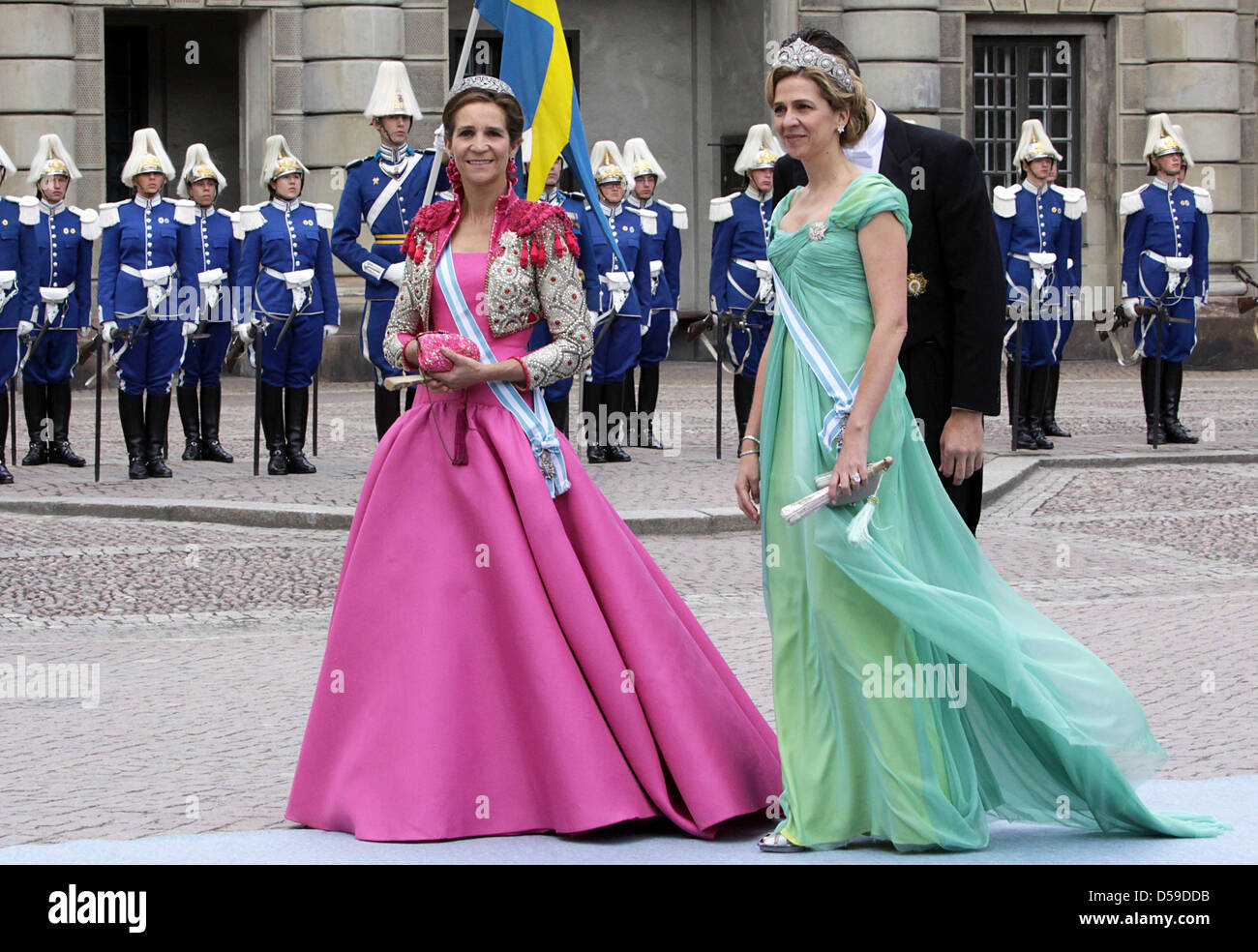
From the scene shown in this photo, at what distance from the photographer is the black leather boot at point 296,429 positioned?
531 inches

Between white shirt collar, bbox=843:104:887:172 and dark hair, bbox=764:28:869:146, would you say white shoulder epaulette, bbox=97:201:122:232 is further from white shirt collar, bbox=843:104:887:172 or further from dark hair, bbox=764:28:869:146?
dark hair, bbox=764:28:869:146

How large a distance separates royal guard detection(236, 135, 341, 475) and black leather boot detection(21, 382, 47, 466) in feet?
Result: 4.81

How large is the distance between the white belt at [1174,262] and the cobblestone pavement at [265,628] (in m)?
2.67

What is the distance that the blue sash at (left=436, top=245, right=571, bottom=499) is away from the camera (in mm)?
5133

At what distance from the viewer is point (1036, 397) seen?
1502 cm

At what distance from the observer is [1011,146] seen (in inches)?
977

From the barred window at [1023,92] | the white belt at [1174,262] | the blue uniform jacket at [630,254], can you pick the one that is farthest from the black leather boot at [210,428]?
the barred window at [1023,92]

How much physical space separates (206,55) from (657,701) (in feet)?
67.9

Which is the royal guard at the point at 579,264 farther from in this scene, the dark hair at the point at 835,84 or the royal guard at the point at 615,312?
the dark hair at the point at 835,84

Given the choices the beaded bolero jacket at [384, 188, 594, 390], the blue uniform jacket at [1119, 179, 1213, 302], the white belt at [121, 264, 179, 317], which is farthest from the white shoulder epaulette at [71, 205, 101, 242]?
the beaded bolero jacket at [384, 188, 594, 390]

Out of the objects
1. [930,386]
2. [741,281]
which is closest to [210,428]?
[741,281]

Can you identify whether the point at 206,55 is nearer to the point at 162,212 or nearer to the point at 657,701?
the point at 162,212
